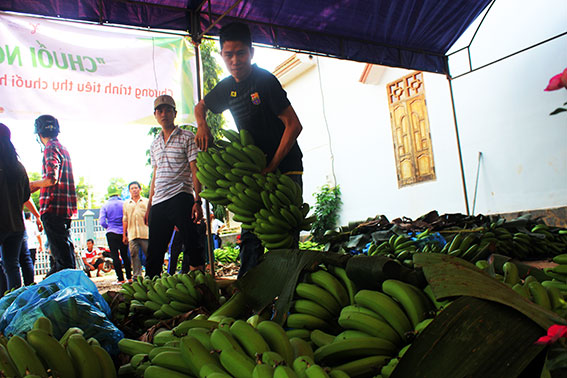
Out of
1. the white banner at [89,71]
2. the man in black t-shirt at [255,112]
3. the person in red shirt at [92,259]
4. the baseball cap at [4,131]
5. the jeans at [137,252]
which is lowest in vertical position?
the person in red shirt at [92,259]

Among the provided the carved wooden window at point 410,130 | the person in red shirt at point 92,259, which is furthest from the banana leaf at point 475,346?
the person in red shirt at point 92,259

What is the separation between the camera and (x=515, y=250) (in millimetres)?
3793

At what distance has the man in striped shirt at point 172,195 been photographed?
340 centimetres

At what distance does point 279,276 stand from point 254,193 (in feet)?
2.34

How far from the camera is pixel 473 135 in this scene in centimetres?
727

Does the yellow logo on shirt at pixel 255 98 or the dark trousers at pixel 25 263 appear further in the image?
the dark trousers at pixel 25 263

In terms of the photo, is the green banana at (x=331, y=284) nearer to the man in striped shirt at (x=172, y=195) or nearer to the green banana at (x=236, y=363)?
the green banana at (x=236, y=363)

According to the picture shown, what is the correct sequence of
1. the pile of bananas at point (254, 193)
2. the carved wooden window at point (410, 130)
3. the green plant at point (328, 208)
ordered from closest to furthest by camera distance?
the pile of bananas at point (254, 193), the carved wooden window at point (410, 130), the green plant at point (328, 208)

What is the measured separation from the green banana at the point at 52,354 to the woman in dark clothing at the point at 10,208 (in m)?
3.00

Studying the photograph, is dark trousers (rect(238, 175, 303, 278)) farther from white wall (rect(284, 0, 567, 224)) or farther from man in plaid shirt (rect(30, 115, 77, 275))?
white wall (rect(284, 0, 567, 224))

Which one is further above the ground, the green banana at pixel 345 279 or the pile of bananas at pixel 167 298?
the green banana at pixel 345 279

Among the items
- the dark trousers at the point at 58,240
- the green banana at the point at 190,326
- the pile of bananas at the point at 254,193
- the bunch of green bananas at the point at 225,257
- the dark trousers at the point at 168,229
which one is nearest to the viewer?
the green banana at the point at 190,326

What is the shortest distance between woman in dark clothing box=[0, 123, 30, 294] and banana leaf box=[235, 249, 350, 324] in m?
2.84

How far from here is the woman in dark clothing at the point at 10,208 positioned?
347 cm
